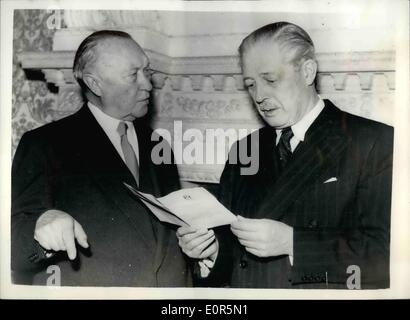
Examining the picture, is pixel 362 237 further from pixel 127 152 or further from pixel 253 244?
pixel 127 152

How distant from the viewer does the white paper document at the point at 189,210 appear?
7.12 feet

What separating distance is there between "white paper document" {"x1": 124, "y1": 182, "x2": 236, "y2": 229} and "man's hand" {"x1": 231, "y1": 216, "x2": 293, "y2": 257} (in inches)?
2.3

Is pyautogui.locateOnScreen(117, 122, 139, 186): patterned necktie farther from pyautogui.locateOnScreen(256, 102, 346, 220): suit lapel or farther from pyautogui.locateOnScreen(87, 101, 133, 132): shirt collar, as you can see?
pyautogui.locateOnScreen(256, 102, 346, 220): suit lapel

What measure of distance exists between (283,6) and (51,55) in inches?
36.7

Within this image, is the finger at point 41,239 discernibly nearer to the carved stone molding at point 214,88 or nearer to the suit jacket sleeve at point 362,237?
the carved stone molding at point 214,88

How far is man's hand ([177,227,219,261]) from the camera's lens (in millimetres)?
2162

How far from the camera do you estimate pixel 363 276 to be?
2.21m

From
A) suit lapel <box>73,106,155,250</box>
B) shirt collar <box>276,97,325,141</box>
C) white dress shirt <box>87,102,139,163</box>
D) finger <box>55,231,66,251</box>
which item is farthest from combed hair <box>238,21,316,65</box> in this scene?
finger <box>55,231,66,251</box>

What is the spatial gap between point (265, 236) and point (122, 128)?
70cm

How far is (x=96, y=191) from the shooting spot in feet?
7.20

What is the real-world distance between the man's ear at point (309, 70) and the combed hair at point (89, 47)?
0.69 meters

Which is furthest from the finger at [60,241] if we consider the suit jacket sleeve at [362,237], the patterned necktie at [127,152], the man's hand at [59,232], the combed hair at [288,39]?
the combed hair at [288,39]

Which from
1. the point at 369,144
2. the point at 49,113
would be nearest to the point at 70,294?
the point at 49,113

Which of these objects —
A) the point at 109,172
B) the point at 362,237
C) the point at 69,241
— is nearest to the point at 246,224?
the point at 362,237
